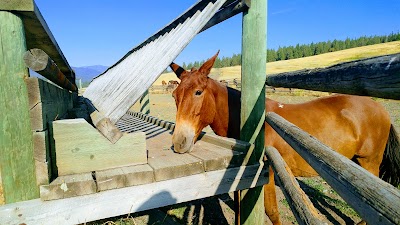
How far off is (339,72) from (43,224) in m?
1.75

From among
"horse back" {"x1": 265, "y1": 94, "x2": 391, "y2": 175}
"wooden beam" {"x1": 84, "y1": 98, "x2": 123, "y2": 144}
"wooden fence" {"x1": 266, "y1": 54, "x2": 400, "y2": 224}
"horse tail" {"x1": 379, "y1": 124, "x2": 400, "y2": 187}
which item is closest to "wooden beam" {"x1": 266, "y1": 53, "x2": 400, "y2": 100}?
"wooden fence" {"x1": 266, "y1": 54, "x2": 400, "y2": 224}

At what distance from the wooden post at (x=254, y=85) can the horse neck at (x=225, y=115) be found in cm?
65

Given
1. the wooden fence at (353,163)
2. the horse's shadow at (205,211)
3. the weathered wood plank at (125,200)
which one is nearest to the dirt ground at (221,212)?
the horse's shadow at (205,211)

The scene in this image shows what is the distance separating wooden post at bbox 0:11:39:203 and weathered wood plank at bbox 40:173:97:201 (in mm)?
114

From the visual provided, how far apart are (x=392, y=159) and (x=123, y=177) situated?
388 centimetres

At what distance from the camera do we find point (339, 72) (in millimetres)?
1035

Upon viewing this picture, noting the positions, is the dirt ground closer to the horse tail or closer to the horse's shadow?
the horse's shadow

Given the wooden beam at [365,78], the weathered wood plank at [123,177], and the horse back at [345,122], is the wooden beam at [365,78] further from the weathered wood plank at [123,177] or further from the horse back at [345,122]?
the horse back at [345,122]

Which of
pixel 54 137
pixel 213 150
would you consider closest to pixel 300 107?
pixel 213 150

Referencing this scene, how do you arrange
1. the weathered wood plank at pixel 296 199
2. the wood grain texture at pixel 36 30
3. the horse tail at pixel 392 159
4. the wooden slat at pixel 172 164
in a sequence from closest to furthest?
the weathered wood plank at pixel 296 199
the wood grain texture at pixel 36 30
the wooden slat at pixel 172 164
the horse tail at pixel 392 159

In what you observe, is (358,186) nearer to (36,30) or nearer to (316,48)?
(36,30)

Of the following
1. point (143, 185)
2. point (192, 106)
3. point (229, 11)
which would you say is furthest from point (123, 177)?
point (229, 11)

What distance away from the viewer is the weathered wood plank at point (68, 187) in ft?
→ 4.40

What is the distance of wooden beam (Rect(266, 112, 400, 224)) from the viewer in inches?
24.9
